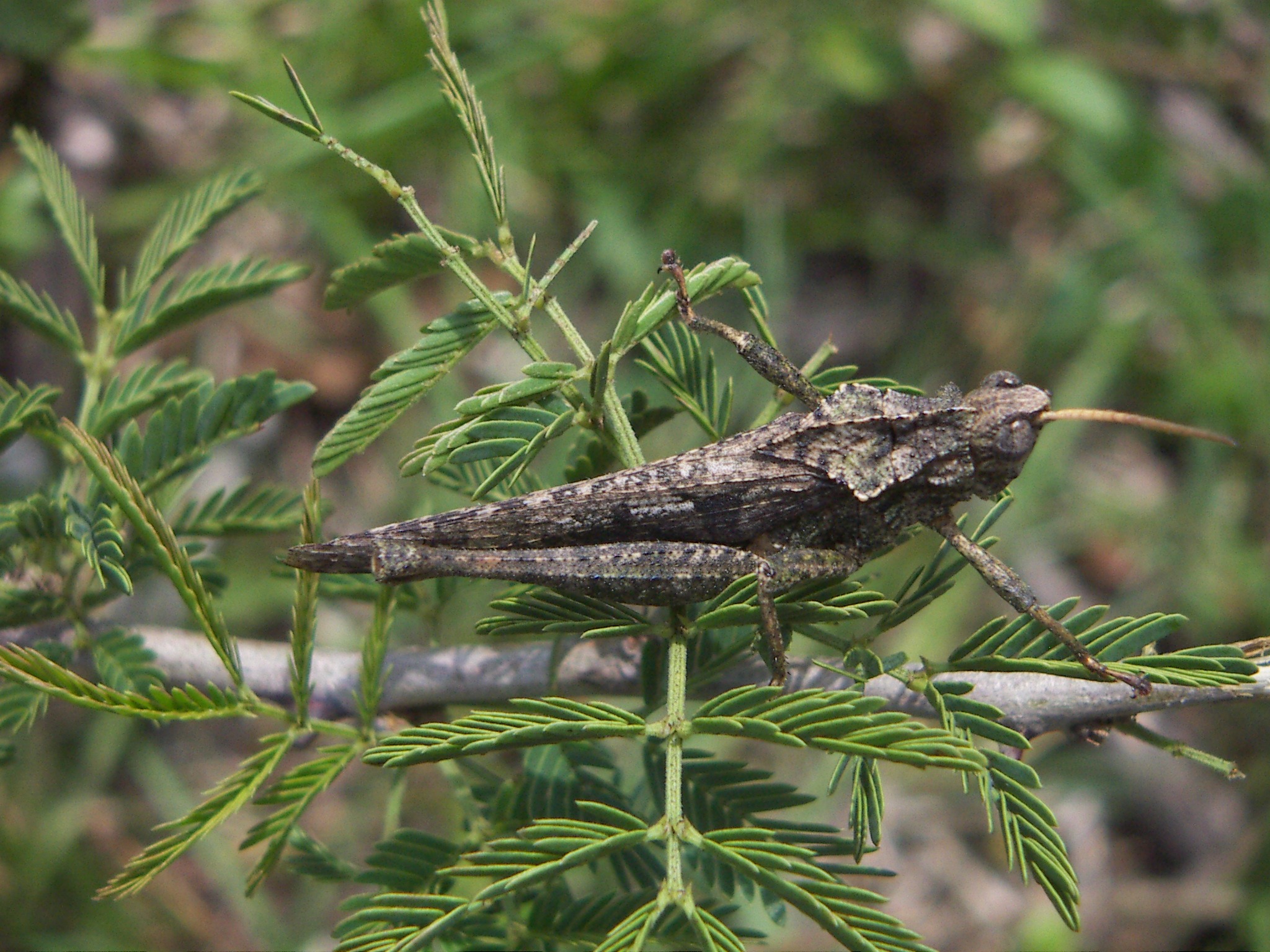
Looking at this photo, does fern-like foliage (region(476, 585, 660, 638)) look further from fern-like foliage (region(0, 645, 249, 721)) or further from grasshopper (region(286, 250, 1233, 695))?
fern-like foliage (region(0, 645, 249, 721))

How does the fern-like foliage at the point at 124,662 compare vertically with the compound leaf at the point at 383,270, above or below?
below

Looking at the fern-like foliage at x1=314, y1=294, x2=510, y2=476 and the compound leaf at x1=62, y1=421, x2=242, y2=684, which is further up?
the fern-like foliage at x1=314, y1=294, x2=510, y2=476

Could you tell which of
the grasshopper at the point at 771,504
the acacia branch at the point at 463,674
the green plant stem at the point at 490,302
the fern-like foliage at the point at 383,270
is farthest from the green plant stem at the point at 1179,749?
the fern-like foliage at the point at 383,270

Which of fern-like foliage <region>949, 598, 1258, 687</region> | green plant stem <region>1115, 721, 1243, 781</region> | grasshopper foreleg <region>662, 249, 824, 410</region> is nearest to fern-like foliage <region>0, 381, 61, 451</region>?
grasshopper foreleg <region>662, 249, 824, 410</region>

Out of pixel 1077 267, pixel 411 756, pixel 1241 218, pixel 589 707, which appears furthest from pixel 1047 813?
pixel 1241 218

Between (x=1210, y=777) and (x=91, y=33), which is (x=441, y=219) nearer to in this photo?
(x=91, y=33)

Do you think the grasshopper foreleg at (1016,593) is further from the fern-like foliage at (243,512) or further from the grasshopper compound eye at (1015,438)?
the fern-like foliage at (243,512)

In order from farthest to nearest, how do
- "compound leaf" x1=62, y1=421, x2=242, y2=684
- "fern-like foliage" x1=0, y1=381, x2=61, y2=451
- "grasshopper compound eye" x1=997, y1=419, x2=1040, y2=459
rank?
"grasshopper compound eye" x1=997, y1=419, x2=1040, y2=459
"fern-like foliage" x1=0, y1=381, x2=61, y2=451
"compound leaf" x1=62, y1=421, x2=242, y2=684

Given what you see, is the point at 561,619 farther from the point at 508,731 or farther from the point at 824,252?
the point at 824,252
